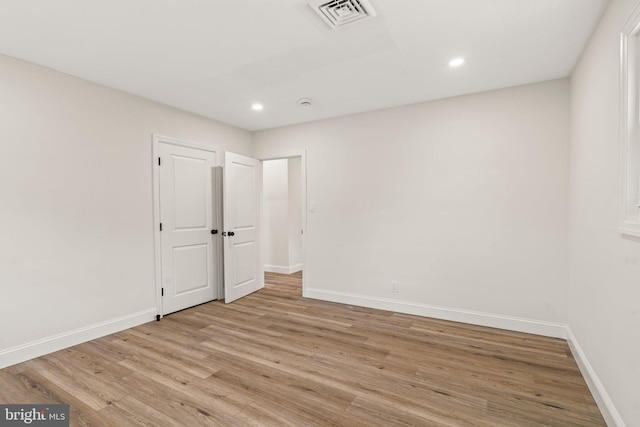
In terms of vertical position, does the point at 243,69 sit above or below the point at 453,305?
above

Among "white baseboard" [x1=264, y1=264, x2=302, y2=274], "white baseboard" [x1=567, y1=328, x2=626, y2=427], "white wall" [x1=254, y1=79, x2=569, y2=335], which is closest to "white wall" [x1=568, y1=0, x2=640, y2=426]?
"white baseboard" [x1=567, y1=328, x2=626, y2=427]

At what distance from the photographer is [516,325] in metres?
3.14

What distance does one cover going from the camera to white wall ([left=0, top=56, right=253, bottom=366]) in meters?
2.50

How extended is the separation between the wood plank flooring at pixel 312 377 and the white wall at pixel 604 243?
0.33 m

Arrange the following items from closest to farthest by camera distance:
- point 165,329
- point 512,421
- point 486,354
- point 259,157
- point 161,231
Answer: point 512,421
point 486,354
point 165,329
point 161,231
point 259,157

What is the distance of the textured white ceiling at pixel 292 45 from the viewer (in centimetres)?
194

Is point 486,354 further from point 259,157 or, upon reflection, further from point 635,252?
point 259,157

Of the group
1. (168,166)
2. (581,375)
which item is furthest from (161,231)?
(581,375)

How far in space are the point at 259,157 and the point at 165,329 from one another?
2813 millimetres

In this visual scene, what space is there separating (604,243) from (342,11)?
7.43ft

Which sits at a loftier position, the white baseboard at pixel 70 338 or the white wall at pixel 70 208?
the white wall at pixel 70 208

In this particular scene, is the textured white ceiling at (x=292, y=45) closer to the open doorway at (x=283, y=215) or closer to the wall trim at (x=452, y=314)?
the wall trim at (x=452, y=314)

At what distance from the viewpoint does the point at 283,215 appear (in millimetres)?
6246
